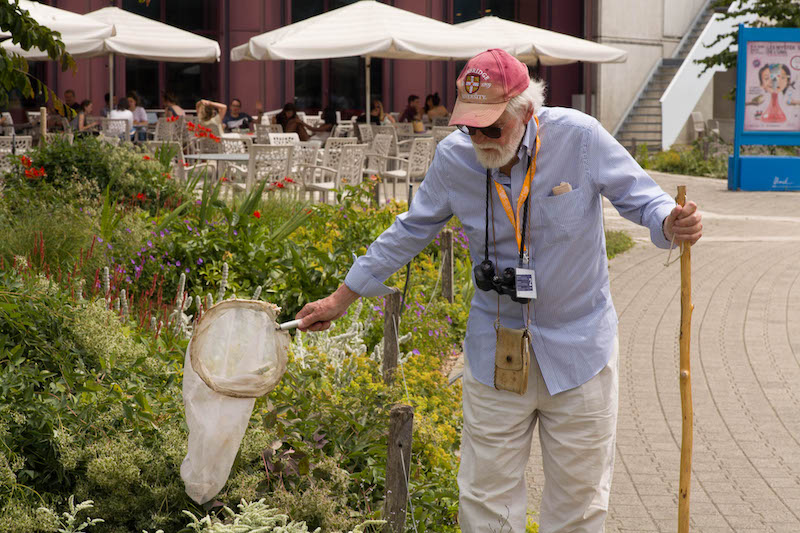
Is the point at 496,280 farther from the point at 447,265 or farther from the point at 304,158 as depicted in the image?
the point at 304,158

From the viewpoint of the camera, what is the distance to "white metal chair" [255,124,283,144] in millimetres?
14833

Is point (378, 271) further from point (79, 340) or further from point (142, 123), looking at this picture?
point (142, 123)

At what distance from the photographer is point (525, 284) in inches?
118

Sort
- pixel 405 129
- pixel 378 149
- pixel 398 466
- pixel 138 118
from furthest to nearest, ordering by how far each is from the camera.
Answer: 1. pixel 138 118
2. pixel 405 129
3. pixel 378 149
4. pixel 398 466

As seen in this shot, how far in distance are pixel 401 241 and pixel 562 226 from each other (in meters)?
0.53

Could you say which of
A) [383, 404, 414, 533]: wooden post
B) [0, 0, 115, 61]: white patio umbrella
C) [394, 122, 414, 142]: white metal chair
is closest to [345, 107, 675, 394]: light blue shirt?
[383, 404, 414, 533]: wooden post

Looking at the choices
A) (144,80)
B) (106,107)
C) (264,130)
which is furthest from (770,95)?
(144,80)

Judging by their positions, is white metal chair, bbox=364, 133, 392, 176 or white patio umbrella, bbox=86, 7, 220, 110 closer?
white metal chair, bbox=364, 133, 392, 176

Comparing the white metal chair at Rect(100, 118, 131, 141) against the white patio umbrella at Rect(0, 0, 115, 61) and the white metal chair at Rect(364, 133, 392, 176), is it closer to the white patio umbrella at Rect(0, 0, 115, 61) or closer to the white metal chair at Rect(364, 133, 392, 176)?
the white patio umbrella at Rect(0, 0, 115, 61)

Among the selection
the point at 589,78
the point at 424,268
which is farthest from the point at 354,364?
the point at 589,78

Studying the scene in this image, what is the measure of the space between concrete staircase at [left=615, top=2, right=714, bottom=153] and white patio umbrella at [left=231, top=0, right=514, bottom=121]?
35.5 ft

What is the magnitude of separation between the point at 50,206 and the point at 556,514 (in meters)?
5.61

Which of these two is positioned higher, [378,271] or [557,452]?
[378,271]

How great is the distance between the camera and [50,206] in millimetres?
7809
